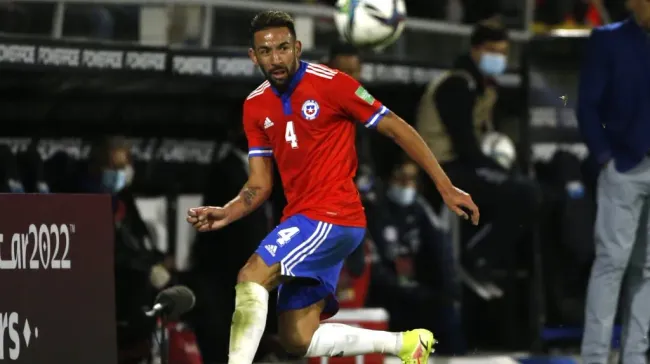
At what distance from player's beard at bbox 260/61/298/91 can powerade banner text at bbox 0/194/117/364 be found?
118cm

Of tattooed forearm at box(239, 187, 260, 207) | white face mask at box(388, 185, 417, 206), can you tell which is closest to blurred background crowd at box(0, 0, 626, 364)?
white face mask at box(388, 185, 417, 206)

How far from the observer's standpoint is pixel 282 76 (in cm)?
664

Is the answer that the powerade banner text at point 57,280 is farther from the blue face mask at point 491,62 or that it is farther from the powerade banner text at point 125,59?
the blue face mask at point 491,62

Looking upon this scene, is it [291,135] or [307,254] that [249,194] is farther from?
[307,254]

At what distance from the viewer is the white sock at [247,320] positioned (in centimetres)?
642

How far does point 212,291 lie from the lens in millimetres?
9734

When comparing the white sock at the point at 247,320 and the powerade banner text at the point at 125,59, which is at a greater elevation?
the powerade banner text at the point at 125,59

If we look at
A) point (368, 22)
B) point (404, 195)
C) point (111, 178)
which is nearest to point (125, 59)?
point (111, 178)

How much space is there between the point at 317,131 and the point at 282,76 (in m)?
0.30

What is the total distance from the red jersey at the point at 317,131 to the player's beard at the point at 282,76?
0.04m

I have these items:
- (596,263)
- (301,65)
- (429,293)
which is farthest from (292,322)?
(429,293)

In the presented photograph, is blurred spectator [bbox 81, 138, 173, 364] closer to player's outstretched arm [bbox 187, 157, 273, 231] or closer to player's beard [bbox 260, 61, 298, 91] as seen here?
player's outstretched arm [bbox 187, 157, 273, 231]

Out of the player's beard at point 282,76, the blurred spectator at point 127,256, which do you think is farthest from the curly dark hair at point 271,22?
the blurred spectator at point 127,256

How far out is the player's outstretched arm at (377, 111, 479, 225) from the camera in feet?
20.9
